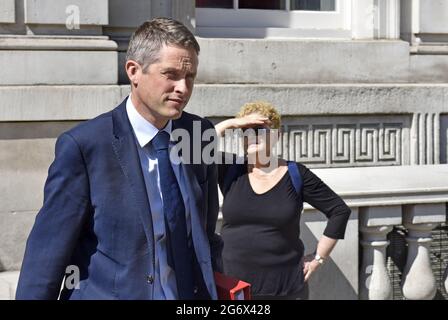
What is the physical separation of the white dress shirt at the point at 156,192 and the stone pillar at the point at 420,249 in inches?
109

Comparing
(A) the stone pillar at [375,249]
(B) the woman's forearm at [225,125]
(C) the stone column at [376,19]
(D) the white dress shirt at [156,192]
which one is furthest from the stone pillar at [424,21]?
(D) the white dress shirt at [156,192]

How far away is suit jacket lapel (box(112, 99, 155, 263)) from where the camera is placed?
2.76m

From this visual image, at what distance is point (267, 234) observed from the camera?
4.58 meters

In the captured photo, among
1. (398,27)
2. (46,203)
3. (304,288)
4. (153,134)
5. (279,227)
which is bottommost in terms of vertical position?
(304,288)

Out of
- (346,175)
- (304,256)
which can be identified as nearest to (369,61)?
(346,175)

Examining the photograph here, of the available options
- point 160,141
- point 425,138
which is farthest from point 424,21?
point 160,141

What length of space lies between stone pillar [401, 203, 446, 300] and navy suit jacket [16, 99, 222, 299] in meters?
2.89

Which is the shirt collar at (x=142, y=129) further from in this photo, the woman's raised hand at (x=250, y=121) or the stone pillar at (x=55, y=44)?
the stone pillar at (x=55, y=44)

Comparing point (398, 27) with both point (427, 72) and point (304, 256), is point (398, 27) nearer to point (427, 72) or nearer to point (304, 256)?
point (427, 72)

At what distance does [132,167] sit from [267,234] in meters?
1.89

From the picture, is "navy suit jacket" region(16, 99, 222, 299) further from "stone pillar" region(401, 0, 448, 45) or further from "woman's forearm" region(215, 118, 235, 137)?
"stone pillar" region(401, 0, 448, 45)
